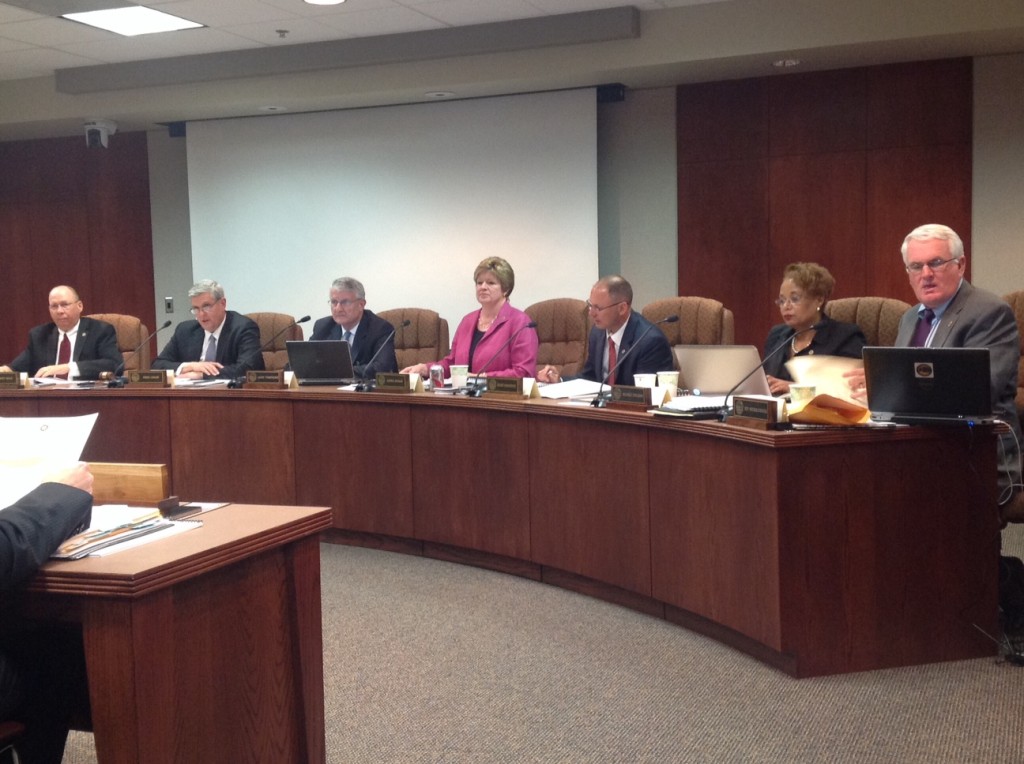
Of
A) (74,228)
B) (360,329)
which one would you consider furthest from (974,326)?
(74,228)

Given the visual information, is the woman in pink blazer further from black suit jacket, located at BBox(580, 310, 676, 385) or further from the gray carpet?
the gray carpet

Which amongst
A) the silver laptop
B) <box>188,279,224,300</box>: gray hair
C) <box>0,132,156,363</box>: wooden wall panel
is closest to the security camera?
<box>0,132,156,363</box>: wooden wall panel

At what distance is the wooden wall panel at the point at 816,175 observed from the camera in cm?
604

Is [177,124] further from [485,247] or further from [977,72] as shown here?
[977,72]

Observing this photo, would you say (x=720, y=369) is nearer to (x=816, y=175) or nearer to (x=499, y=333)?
(x=499, y=333)

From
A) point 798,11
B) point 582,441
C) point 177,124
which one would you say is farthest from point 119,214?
A: point 582,441

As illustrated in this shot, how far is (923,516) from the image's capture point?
2.82 metres

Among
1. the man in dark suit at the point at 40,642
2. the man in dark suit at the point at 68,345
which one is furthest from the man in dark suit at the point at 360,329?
the man in dark suit at the point at 40,642

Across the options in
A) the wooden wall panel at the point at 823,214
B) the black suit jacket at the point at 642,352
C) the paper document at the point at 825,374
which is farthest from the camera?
the wooden wall panel at the point at 823,214

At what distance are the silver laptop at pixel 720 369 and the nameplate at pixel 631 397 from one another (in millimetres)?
167

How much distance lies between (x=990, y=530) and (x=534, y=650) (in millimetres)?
1353

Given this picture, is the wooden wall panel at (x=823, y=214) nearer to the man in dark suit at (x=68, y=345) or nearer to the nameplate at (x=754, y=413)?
the nameplate at (x=754, y=413)

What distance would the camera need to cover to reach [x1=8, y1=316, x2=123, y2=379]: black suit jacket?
5438 millimetres

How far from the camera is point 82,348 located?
17.9 feet
